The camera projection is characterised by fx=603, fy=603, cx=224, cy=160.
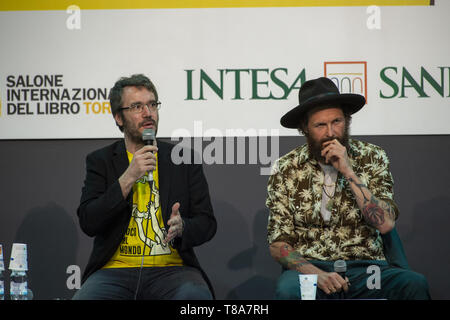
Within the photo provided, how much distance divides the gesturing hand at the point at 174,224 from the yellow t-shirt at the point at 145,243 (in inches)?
5.9

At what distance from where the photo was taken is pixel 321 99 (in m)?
3.34

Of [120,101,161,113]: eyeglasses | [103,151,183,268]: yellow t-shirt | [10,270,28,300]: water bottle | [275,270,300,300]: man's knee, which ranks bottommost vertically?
[10,270,28,300]: water bottle

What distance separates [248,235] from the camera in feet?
14.4

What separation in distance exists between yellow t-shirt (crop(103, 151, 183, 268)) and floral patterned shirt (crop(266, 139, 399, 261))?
0.59 m

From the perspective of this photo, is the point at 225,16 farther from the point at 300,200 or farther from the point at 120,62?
the point at 300,200

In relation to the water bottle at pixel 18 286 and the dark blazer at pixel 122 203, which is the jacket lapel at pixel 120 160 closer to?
the dark blazer at pixel 122 203

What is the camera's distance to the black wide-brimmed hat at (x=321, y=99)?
3354 mm

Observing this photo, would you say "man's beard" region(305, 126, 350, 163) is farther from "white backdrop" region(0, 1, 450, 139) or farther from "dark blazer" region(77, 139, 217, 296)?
"white backdrop" region(0, 1, 450, 139)

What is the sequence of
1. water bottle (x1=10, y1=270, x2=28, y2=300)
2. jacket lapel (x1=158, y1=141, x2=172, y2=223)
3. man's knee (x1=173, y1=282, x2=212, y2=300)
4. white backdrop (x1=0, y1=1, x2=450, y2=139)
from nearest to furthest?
man's knee (x1=173, y1=282, x2=212, y2=300)
jacket lapel (x1=158, y1=141, x2=172, y2=223)
water bottle (x1=10, y1=270, x2=28, y2=300)
white backdrop (x1=0, y1=1, x2=450, y2=139)

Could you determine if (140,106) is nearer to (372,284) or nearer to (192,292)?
(192,292)

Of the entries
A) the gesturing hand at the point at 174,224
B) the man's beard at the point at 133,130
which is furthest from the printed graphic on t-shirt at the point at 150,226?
the man's beard at the point at 133,130

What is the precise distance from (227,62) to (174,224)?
1641mm

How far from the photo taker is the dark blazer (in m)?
Result: 3.10

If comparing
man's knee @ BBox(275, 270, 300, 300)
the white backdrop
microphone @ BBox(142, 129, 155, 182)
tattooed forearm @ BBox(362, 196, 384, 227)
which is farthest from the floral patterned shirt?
the white backdrop
